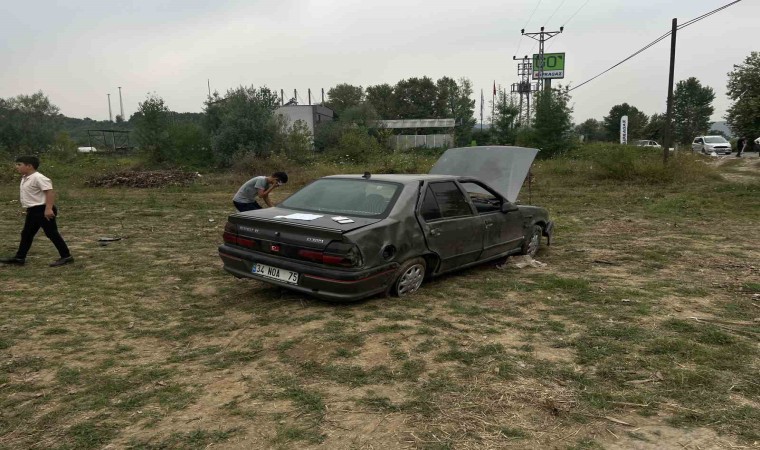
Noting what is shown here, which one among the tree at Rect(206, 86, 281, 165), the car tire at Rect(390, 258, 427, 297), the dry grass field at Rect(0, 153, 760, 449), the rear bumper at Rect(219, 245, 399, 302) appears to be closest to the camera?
the dry grass field at Rect(0, 153, 760, 449)

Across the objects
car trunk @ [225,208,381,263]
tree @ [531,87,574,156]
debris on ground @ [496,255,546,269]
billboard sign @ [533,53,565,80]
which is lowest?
debris on ground @ [496,255,546,269]

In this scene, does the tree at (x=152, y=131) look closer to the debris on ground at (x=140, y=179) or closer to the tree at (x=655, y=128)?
the debris on ground at (x=140, y=179)

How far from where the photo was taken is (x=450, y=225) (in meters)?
5.37

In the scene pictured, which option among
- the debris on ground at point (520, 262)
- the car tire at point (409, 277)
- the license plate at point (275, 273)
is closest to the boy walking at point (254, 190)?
the license plate at point (275, 273)

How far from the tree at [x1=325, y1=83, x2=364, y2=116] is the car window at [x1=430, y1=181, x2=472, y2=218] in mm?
81619

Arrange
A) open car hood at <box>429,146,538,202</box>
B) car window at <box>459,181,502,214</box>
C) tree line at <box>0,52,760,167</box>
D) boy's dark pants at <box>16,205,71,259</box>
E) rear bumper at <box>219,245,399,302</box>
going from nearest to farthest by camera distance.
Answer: rear bumper at <box>219,245,399,302</box>, car window at <box>459,181,502,214</box>, boy's dark pants at <box>16,205,71,259</box>, open car hood at <box>429,146,538,202</box>, tree line at <box>0,52,760,167</box>

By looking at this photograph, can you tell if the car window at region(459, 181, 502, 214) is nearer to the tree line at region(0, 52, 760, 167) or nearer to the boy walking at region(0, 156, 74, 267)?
the boy walking at region(0, 156, 74, 267)

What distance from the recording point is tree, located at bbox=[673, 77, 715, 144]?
242 ft

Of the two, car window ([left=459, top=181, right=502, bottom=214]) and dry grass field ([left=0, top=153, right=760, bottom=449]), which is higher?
car window ([left=459, top=181, right=502, bottom=214])

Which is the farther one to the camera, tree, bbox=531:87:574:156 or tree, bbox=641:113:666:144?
tree, bbox=641:113:666:144

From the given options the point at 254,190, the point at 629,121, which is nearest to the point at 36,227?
the point at 254,190

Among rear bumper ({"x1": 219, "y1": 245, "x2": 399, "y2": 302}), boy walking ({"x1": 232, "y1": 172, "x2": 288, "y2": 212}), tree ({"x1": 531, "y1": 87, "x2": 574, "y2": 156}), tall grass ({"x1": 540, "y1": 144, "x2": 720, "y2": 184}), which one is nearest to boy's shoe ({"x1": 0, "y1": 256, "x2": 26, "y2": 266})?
boy walking ({"x1": 232, "y1": 172, "x2": 288, "y2": 212})

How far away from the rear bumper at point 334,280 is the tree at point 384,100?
79.5 metres

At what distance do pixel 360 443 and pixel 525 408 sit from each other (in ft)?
3.31
